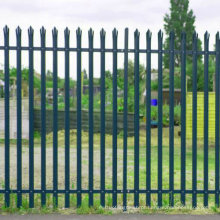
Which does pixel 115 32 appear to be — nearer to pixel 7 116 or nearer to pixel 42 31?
pixel 42 31

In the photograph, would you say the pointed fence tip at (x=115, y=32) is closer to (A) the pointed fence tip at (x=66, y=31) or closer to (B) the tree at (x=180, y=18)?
(A) the pointed fence tip at (x=66, y=31)

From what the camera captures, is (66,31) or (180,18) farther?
(180,18)

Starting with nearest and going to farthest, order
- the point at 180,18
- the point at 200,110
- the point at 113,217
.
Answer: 1. the point at 113,217
2. the point at 200,110
3. the point at 180,18

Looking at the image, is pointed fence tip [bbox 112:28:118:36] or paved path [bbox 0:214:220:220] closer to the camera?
paved path [bbox 0:214:220:220]

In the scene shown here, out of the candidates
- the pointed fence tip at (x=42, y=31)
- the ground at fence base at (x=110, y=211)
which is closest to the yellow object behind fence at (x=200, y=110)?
the ground at fence base at (x=110, y=211)

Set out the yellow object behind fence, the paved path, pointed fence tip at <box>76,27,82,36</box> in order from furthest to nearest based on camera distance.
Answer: the yellow object behind fence, pointed fence tip at <box>76,27,82,36</box>, the paved path

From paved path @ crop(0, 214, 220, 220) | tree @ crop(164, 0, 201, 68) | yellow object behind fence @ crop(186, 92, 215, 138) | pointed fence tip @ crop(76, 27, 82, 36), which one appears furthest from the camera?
tree @ crop(164, 0, 201, 68)

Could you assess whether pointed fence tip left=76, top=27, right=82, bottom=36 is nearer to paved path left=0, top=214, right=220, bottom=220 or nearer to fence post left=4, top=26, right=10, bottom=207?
fence post left=4, top=26, right=10, bottom=207

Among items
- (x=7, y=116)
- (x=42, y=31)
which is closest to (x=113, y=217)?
(x=7, y=116)

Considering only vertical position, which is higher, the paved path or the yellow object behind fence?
the yellow object behind fence

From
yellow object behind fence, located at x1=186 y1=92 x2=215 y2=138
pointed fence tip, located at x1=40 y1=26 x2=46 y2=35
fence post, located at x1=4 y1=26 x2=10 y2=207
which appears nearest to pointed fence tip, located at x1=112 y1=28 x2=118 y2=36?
pointed fence tip, located at x1=40 y1=26 x2=46 y2=35

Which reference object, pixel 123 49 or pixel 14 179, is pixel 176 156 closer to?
pixel 14 179

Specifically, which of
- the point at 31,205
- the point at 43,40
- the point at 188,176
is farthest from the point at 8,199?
the point at 188,176

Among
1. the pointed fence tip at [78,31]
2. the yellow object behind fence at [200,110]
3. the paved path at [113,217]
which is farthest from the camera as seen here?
the yellow object behind fence at [200,110]
